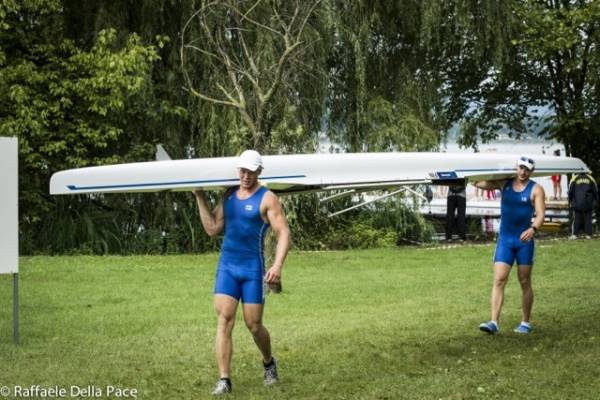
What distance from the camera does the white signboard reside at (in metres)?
10.4

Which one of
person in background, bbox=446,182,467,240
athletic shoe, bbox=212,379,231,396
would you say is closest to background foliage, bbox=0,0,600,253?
person in background, bbox=446,182,467,240

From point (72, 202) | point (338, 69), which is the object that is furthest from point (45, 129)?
point (338, 69)

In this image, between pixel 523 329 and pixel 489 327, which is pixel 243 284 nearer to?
pixel 489 327

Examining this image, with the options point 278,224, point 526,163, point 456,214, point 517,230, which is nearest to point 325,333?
point 517,230

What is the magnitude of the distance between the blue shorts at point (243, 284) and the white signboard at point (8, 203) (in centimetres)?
324

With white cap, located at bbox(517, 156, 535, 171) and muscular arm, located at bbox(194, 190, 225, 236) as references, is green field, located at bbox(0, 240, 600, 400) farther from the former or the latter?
white cap, located at bbox(517, 156, 535, 171)

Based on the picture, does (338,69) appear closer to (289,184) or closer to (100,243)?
(100,243)

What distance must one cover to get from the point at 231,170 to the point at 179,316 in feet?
14.3

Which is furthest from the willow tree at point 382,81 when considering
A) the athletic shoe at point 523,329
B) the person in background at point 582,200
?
the athletic shoe at point 523,329

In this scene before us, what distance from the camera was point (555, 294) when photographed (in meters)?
14.2

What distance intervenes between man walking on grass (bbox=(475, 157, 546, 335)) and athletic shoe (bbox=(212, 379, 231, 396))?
3.67 m

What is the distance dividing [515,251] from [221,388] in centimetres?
411

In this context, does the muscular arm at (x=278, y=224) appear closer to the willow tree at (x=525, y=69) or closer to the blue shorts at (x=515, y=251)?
the blue shorts at (x=515, y=251)

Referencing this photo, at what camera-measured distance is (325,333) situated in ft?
36.4
